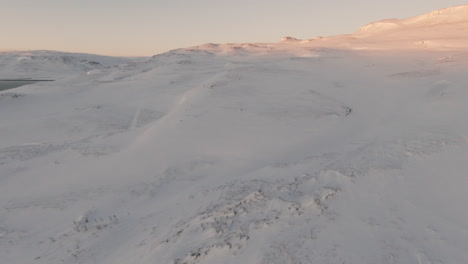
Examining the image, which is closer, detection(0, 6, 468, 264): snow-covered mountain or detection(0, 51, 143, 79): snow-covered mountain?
detection(0, 6, 468, 264): snow-covered mountain

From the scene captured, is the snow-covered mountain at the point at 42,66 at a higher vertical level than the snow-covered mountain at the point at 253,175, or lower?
higher

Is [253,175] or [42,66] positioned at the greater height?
[42,66]

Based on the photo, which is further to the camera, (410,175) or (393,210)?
(410,175)

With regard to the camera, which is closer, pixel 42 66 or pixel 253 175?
pixel 253 175

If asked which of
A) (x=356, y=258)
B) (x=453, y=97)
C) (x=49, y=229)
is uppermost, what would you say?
(x=453, y=97)

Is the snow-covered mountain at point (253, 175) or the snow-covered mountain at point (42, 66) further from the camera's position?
the snow-covered mountain at point (42, 66)

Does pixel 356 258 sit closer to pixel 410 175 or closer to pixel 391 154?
pixel 410 175

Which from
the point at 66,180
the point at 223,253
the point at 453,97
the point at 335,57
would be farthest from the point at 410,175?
the point at 335,57

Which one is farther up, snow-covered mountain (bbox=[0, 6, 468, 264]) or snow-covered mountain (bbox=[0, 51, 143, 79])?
snow-covered mountain (bbox=[0, 51, 143, 79])
